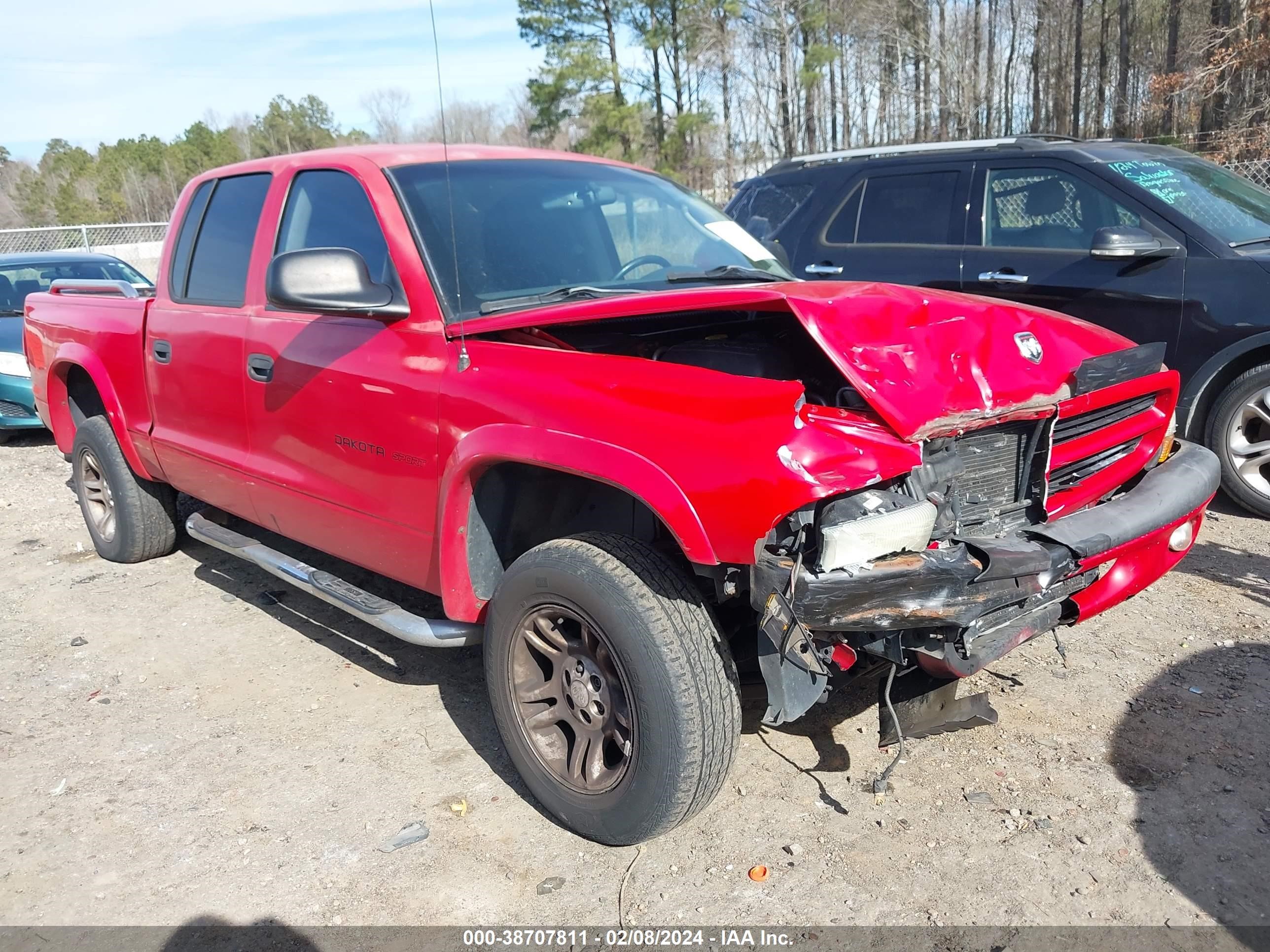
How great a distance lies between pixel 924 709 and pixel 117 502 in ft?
14.0

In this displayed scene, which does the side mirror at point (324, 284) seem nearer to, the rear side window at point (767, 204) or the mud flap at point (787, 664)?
the mud flap at point (787, 664)

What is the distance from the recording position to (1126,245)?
16.3 ft

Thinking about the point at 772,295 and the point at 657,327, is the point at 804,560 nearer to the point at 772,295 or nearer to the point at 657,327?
the point at 772,295

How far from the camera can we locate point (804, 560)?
2217 mm

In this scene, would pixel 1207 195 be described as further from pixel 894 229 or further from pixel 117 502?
pixel 117 502

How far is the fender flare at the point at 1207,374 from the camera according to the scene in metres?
4.91

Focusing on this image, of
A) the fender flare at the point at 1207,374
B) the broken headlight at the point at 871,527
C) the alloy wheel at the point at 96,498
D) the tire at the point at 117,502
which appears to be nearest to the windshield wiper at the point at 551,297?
the broken headlight at the point at 871,527

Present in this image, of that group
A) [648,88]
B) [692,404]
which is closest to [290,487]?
[692,404]

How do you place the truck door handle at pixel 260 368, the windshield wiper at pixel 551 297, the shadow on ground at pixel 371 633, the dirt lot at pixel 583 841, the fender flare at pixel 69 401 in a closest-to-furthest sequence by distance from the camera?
the dirt lot at pixel 583 841
the windshield wiper at pixel 551 297
the shadow on ground at pixel 371 633
the truck door handle at pixel 260 368
the fender flare at pixel 69 401

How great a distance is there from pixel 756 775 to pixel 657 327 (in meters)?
1.45

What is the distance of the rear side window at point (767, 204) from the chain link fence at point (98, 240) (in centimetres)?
1758

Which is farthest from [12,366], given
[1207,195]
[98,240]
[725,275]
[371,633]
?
[98,240]

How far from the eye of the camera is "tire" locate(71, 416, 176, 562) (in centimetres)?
500

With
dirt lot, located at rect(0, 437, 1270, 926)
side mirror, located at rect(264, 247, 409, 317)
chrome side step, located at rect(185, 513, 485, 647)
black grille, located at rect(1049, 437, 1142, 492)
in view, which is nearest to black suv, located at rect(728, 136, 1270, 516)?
dirt lot, located at rect(0, 437, 1270, 926)
